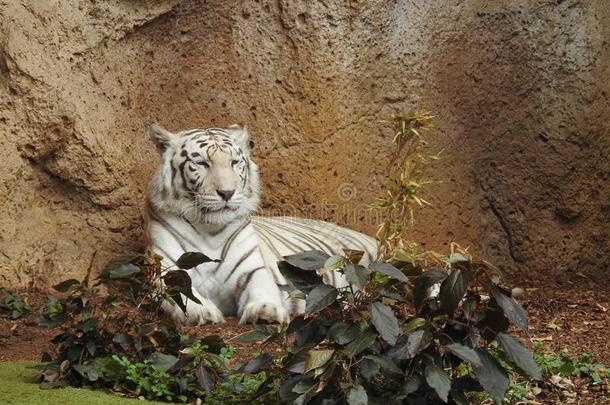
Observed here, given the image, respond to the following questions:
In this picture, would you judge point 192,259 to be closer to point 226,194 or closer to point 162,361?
point 162,361

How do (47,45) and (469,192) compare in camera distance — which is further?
(469,192)

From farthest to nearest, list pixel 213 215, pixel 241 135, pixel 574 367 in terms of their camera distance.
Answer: pixel 241 135 → pixel 213 215 → pixel 574 367

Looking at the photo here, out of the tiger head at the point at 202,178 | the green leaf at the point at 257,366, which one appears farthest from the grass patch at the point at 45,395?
the tiger head at the point at 202,178

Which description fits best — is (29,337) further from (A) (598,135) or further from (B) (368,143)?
(A) (598,135)

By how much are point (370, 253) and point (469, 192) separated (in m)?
1.04

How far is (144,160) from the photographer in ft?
22.3

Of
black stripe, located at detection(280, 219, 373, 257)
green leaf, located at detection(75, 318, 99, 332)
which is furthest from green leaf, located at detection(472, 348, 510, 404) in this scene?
black stripe, located at detection(280, 219, 373, 257)

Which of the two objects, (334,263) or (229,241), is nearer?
(334,263)

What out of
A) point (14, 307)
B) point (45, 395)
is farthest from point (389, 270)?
point (14, 307)

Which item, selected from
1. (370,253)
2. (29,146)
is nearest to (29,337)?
(29,146)

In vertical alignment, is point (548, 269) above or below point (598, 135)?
below

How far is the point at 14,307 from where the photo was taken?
5.68 metres

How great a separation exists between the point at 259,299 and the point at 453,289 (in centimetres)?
247

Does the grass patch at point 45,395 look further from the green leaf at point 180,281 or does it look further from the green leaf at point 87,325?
the green leaf at point 180,281
